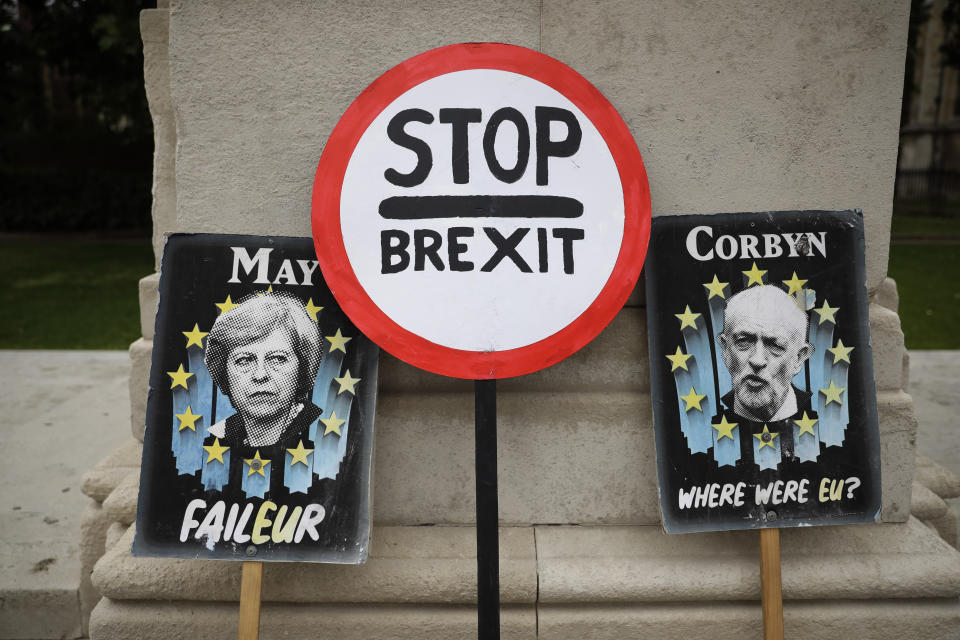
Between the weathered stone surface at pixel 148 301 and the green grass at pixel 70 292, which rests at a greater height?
the green grass at pixel 70 292

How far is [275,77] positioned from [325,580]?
57.9 inches

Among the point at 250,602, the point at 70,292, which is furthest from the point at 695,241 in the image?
the point at 70,292

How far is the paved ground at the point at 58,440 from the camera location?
8.32 feet

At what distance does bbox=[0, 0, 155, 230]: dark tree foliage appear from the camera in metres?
11.7

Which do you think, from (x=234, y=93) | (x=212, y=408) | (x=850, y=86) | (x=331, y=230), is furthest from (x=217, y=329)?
(x=850, y=86)

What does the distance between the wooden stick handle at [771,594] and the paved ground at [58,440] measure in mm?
2071

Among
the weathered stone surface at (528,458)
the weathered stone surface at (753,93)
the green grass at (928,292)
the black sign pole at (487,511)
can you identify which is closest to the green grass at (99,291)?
the green grass at (928,292)

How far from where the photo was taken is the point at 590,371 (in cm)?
223

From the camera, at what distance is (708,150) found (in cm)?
212

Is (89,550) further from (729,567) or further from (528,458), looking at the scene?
(729,567)

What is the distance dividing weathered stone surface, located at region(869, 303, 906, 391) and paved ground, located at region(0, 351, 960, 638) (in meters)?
1.59

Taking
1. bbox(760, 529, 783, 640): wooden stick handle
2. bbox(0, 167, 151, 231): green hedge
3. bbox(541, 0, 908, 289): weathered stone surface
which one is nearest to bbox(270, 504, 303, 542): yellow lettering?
bbox(760, 529, 783, 640): wooden stick handle

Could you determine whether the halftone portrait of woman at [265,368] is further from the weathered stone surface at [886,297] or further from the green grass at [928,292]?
the green grass at [928,292]

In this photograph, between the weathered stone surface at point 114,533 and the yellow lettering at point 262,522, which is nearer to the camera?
the yellow lettering at point 262,522
